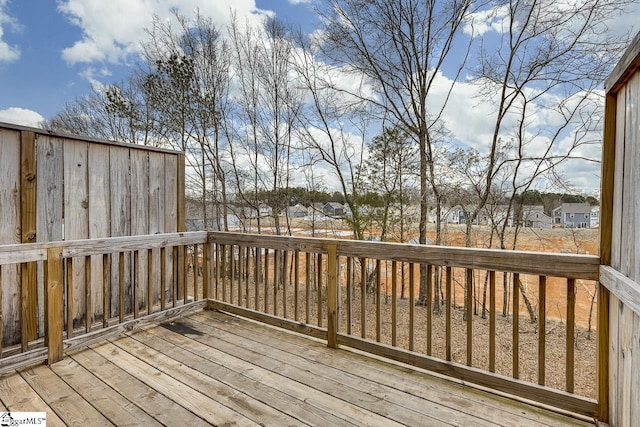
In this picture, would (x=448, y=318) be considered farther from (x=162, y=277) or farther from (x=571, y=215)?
(x=571, y=215)

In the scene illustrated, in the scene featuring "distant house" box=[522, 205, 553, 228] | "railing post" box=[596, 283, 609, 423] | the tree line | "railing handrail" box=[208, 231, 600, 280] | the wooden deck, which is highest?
the tree line

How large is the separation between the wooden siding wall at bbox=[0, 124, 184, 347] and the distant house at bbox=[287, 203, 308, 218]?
431 cm

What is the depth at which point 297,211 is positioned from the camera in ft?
25.0

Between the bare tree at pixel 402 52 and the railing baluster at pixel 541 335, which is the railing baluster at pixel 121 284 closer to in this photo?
the railing baluster at pixel 541 335

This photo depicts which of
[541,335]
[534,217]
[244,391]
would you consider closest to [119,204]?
[244,391]

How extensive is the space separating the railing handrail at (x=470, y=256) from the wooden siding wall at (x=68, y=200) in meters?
1.52

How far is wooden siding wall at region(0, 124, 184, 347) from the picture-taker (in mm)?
2332

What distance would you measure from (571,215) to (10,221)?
658 centimetres

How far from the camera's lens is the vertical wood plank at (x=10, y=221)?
7.48 feet

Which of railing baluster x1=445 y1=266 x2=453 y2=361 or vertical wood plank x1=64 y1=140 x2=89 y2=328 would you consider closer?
railing baluster x1=445 y1=266 x2=453 y2=361

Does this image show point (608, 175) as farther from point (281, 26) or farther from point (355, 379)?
point (281, 26)

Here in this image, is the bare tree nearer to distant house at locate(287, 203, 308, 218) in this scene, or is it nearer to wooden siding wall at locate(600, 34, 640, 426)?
distant house at locate(287, 203, 308, 218)

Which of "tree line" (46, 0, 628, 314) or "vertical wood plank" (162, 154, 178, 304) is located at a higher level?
"tree line" (46, 0, 628, 314)

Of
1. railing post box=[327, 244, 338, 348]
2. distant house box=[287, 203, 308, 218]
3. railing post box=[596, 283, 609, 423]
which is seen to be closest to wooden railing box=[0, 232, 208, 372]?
railing post box=[327, 244, 338, 348]
